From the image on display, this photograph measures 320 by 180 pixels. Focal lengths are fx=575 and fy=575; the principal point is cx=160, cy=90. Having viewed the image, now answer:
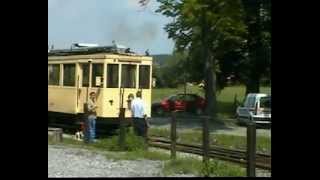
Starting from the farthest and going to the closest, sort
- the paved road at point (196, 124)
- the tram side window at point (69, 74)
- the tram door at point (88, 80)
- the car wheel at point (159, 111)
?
the tram side window at point (69, 74), the tram door at point (88, 80), the paved road at point (196, 124), the car wheel at point (159, 111)

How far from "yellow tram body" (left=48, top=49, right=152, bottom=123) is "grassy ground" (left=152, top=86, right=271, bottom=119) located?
1.20 meters

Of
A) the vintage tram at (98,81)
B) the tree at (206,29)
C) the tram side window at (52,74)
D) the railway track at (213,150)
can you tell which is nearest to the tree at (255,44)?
the tree at (206,29)

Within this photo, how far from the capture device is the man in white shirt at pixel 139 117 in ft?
24.1

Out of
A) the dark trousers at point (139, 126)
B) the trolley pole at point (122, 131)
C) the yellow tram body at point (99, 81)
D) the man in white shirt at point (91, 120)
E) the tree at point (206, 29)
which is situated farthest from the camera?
the yellow tram body at point (99, 81)

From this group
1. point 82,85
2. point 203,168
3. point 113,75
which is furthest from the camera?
point 82,85

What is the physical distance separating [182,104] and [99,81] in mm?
4691

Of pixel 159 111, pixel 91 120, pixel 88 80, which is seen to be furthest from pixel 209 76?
pixel 88 80

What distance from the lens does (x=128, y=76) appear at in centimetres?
1020

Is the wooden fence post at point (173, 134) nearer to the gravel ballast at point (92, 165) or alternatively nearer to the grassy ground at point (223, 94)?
the gravel ballast at point (92, 165)

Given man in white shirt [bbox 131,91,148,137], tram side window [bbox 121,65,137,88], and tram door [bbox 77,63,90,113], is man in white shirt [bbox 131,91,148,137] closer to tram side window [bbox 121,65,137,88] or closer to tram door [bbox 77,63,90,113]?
tram side window [bbox 121,65,137,88]

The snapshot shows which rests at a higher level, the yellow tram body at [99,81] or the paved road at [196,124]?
the yellow tram body at [99,81]

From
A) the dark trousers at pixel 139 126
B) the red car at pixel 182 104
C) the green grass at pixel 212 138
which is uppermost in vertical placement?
the red car at pixel 182 104

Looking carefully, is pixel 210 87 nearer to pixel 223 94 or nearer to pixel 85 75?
pixel 223 94

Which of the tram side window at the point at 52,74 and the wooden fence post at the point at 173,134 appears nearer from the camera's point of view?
the tram side window at the point at 52,74
